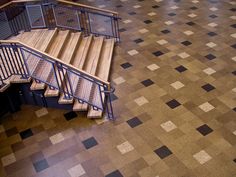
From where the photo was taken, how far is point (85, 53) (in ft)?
21.1

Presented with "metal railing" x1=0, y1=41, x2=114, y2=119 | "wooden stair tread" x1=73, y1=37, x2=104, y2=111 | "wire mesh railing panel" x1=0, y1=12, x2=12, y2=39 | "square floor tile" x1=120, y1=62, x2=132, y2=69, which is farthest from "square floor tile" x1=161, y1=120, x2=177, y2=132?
"wire mesh railing panel" x1=0, y1=12, x2=12, y2=39

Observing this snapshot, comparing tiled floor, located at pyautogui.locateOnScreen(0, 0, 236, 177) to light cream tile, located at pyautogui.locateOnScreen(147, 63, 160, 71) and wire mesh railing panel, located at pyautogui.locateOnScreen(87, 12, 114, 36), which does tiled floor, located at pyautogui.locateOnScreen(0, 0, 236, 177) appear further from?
wire mesh railing panel, located at pyautogui.locateOnScreen(87, 12, 114, 36)

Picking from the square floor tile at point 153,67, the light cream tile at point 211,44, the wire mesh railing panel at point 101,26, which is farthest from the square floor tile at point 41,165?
the light cream tile at point 211,44

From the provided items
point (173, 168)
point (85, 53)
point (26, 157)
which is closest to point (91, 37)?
point (85, 53)

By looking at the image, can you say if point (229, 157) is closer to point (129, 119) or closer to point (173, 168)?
point (173, 168)

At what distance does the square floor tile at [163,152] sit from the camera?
14.7 feet

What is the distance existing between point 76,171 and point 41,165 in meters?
0.58

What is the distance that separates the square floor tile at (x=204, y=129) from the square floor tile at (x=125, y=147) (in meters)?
1.17

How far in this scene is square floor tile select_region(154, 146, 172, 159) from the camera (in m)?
4.47

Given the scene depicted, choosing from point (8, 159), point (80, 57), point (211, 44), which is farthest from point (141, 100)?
point (211, 44)

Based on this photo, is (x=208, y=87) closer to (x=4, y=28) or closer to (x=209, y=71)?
(x=209, y=71)

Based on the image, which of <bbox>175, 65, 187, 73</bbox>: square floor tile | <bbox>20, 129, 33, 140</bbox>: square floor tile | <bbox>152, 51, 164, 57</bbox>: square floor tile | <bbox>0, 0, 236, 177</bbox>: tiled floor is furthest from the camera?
<bbox>152, 51, 164, 57</bbox>: square floor tile

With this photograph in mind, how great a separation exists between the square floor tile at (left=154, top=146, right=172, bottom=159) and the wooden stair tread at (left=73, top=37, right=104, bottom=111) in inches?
58.5

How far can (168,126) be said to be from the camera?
4.95 metres
